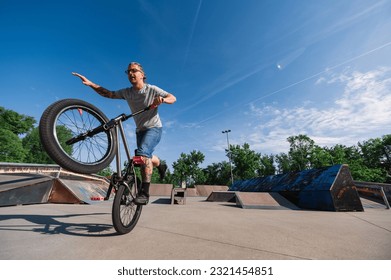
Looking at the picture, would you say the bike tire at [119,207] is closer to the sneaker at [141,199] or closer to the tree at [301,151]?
the sneaker at [141,199]

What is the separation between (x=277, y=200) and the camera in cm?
716

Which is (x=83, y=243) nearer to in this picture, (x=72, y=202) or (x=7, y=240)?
(x=7, y=240)

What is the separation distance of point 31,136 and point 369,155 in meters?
89.7

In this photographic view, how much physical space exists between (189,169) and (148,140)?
51760 mm

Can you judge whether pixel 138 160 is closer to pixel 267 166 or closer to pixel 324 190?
pixel 324 190

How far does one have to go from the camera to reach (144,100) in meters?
3.13

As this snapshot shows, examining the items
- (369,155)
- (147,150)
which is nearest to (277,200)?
(147,150)

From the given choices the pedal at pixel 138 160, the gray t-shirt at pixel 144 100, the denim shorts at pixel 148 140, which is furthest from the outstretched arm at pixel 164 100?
the pedal at pixel 138 160

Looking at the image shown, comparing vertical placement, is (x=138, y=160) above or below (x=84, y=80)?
below

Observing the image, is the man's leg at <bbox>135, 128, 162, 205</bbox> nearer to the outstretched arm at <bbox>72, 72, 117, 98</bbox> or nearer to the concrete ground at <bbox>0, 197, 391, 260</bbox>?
the concrete ground at <bbox>0, 197, 391, 260</bbox>

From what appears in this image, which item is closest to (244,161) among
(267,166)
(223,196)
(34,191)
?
(267,166)

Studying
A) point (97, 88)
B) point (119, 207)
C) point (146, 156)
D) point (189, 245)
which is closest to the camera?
point (189, 245)
